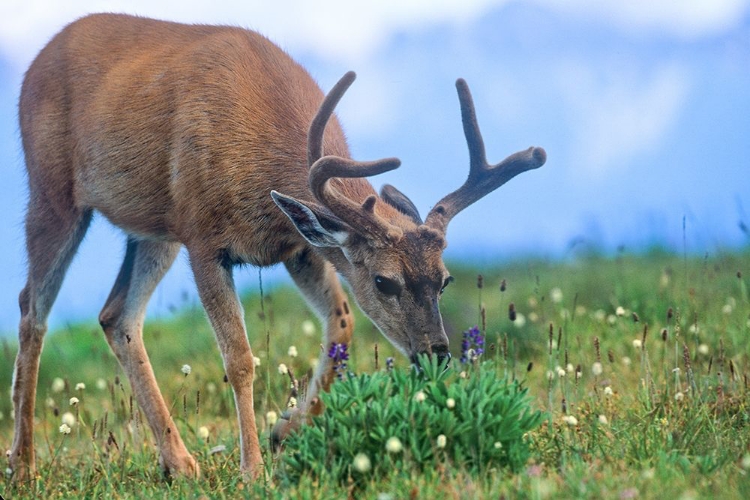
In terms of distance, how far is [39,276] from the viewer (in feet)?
23.2

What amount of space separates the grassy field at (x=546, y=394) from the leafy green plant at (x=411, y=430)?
0.07 metres

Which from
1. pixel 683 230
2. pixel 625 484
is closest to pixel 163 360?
pixel 683 230

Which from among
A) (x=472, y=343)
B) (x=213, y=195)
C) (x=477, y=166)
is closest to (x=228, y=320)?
(x=213, y=195)

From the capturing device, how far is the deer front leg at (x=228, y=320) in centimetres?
596

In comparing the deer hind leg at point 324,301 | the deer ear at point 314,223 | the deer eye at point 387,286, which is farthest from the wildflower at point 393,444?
the deer hind leg at point 324,301

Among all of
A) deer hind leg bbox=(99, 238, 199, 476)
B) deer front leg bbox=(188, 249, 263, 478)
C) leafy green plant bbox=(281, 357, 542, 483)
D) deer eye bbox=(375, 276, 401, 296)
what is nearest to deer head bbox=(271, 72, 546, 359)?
deer eye bbox=(375, 276, 401, 296)

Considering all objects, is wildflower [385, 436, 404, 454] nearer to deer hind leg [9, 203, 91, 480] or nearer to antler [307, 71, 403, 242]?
antler [307, 71, 403, 242]

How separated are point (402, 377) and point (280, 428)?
191cm

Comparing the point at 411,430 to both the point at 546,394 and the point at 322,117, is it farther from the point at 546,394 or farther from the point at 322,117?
the point at 546,394

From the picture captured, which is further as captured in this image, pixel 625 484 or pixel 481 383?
pixel 481 383

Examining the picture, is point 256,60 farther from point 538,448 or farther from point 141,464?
point 538,448

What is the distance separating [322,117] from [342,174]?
1.15 ft

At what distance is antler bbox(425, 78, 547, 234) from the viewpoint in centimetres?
591

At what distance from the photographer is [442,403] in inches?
173
